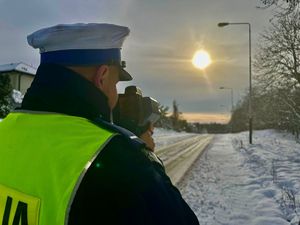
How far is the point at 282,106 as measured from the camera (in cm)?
2480

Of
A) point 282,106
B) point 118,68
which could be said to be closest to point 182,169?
point 282,106

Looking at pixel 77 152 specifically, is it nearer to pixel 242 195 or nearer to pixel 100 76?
pixel 100 76

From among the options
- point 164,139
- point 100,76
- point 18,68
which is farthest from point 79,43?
point 18,68

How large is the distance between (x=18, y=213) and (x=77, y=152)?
9.6 inches

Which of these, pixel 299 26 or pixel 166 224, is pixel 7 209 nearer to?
pixel 166 224

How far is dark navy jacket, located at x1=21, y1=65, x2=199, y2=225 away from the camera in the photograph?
3.78ft

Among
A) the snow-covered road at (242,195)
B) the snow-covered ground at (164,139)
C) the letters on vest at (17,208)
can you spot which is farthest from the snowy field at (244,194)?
the snow-covered ground at (164,139)

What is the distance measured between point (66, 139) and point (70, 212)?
206mm

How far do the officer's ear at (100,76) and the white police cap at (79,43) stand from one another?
19 mm

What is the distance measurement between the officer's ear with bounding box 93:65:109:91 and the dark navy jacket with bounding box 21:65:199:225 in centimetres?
12

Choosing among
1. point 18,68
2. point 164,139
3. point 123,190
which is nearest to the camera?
point 123,190

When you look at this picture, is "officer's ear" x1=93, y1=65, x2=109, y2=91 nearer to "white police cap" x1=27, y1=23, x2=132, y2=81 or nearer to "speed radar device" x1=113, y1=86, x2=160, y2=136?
"white police cap" x1=27, y1=23, x2=132, y2=81

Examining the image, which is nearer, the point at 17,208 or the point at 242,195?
the point at 17,208

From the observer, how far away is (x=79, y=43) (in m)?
1.43
